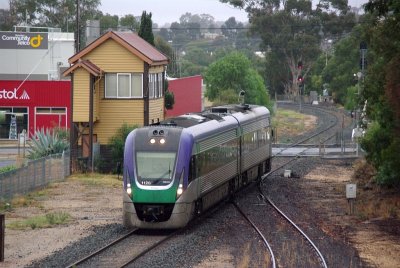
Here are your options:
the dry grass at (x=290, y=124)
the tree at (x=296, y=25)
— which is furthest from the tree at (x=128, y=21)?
the dry grass at (x=290, y=124)

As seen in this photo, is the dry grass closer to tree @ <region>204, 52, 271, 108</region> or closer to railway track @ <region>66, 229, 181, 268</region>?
tree @ <region>204, 52, 271, 108</region>

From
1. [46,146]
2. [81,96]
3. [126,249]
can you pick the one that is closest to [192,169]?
[126,249]

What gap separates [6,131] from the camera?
6381 cm

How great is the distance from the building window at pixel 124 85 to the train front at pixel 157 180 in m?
18.7

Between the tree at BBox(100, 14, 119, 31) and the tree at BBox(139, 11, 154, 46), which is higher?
the tree at BBox(100, 14, 119, 31)

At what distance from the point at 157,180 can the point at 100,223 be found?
3.01 m

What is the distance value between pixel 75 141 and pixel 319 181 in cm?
Answer: 1127

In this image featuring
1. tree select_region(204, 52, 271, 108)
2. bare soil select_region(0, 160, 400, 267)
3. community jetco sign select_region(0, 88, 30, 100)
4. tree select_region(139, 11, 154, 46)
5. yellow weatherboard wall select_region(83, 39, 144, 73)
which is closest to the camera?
bare soil select_region(0, 160, 400, 267)

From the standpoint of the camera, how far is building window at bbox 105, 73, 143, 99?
41938 mm

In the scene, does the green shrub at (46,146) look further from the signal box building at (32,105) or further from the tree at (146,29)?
the signal box building at (32,105)

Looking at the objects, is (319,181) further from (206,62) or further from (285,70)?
(206,62)

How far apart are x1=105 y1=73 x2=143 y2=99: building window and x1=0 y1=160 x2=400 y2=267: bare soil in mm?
6534

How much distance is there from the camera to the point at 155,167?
75.5 feet

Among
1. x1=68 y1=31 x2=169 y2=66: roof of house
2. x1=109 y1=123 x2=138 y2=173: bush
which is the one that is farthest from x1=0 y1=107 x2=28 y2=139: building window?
x1=109 y1=123 x2=138 y2=173: bush
